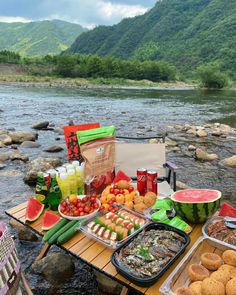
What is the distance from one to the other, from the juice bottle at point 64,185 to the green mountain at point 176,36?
5797 cm

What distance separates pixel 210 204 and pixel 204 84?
1819 inches

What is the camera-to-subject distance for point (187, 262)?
2.04 metres

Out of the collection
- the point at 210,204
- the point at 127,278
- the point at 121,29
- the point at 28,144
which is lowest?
the point at 28,144

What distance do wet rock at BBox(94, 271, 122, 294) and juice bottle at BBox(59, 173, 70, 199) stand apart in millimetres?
953

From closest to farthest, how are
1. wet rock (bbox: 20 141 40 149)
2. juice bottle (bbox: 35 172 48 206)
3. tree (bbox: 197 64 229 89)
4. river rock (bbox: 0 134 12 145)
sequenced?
juice bottle (bbox: 35 172 48 206)
wet rock (bbox: 20 141 40 149)
river rock (bbox: 0 134 12 145)
tree (bbox: 197 64 229 89)

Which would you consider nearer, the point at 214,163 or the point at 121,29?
the point at 214,163

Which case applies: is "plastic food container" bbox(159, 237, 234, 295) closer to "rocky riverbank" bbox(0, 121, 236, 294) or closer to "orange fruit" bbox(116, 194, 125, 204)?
"orange fruit" bbox(116, 194, 125, 204)

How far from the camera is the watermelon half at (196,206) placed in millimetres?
2547

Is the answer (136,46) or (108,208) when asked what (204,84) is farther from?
(136,46)

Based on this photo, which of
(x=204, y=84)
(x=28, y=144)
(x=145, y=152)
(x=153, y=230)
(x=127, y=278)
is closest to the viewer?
(x=127, y=278)

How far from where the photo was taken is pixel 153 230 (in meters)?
2.37

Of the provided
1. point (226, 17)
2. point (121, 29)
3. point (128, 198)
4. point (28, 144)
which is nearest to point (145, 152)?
point (128, 198)

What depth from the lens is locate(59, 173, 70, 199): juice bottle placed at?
3005 mm

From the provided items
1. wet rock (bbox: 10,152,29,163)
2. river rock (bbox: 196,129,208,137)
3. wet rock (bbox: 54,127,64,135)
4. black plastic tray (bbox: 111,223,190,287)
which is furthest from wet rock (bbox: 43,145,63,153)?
black plastic tray (bbox: 111,223,190,287)
